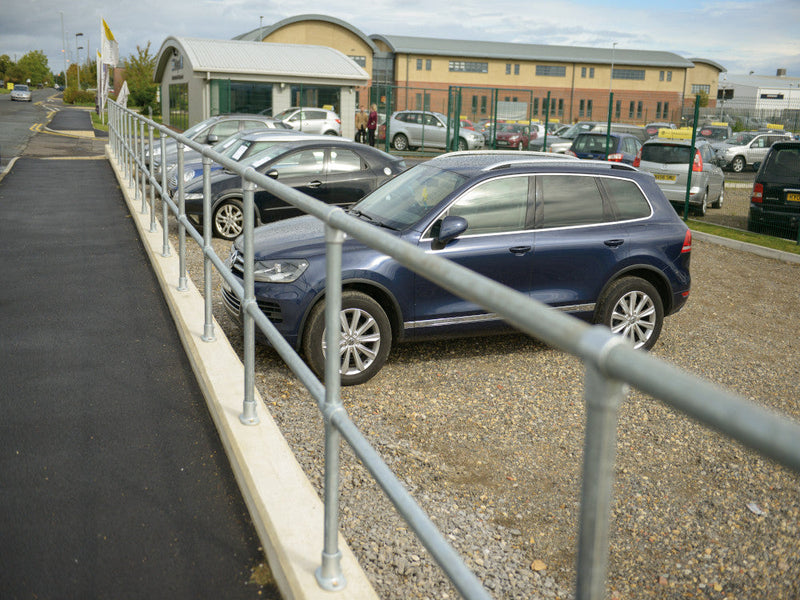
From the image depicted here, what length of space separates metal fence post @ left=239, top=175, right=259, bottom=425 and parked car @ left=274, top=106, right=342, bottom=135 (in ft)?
86.2

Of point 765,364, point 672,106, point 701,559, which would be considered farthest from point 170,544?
point 672,106

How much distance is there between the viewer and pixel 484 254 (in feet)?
20.3

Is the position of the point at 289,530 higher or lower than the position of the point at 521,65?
lower

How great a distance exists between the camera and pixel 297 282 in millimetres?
5656

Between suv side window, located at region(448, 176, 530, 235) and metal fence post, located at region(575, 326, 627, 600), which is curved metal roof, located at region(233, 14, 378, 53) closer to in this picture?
suv side window, located at region(448, 176, 530, 235)

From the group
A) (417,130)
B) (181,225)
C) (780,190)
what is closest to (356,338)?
(181,225)

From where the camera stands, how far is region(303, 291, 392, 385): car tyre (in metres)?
5.62

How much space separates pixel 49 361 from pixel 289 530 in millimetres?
2871

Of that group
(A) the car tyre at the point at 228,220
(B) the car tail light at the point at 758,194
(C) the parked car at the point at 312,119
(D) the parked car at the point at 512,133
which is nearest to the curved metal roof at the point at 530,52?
(C) the parked car at the point at 312,119

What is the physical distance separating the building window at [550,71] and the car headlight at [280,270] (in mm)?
67333

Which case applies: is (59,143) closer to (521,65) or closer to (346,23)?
(346,23)

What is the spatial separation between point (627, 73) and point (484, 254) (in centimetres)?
7025

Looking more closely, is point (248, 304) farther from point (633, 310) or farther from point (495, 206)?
point (633, 310)

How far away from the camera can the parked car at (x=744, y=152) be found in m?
31.0
